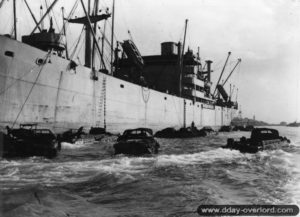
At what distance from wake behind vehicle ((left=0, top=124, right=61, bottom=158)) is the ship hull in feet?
11.6

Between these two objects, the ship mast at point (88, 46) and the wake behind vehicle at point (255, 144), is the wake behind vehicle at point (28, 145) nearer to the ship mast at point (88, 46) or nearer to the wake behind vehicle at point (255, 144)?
the wake behind vehicle at point (255, 144)

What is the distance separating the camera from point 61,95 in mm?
24000

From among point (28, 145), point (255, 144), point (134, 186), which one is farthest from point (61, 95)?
point (134, 186)

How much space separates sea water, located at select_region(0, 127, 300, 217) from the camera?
7.33 m

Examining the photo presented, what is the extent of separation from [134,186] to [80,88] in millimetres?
17689

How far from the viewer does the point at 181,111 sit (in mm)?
48156

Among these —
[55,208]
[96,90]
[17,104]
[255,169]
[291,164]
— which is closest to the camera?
[55,208]

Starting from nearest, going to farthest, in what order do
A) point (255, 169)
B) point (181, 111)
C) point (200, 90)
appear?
point (255, 169), point (181, 111), point (200, 90)

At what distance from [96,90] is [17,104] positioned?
8.64m

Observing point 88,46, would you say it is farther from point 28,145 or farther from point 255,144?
point 255,144

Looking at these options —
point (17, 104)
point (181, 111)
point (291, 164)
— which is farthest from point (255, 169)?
point (181, 111)

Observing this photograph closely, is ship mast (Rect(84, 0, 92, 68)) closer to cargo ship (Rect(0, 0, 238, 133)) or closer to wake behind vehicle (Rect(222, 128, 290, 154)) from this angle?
cargo ship (Rect(0, 0, 238, 133))

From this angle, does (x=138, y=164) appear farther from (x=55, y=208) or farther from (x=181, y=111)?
(x=181, y=111)

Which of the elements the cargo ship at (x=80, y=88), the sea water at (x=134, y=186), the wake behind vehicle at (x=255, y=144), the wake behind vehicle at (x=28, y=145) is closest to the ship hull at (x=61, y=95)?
the cargo ship at (x=80, y=88)
